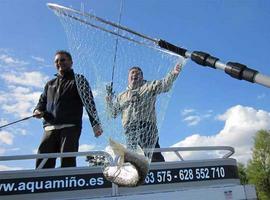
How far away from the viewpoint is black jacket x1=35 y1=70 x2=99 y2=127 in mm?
5648

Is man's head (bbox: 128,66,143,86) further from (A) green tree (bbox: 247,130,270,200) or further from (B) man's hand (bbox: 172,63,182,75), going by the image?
(A) green tree (bbox: 247,130,270,200)

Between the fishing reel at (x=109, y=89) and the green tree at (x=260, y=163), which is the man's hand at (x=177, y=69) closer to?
the fishing reel at (x=109, y=89)

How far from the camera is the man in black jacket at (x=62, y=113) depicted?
5574 millimetres

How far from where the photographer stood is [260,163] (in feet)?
194

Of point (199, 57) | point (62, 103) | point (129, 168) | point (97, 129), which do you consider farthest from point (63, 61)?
point (129, 168)

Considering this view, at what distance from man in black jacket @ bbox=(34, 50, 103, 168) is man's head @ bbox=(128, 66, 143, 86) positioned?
63cm

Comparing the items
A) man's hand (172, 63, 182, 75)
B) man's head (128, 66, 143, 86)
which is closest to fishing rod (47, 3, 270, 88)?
man's hand (172, 63, 182, 75)

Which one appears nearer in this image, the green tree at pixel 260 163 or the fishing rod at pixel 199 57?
the fishing rod at pixel 199 57

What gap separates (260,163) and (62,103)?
184 ft

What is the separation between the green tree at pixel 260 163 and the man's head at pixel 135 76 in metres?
54.3

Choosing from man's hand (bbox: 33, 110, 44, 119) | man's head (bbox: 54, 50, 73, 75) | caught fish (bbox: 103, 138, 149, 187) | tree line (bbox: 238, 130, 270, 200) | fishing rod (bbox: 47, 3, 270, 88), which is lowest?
caught fish (bbox: 103, 138, 149, 187)

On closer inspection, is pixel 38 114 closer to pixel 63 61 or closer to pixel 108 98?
pixel 63 61

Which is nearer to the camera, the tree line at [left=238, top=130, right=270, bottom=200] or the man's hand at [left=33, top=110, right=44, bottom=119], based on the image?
the man's hand at [left=33, top=110, right=44, bottom=119]

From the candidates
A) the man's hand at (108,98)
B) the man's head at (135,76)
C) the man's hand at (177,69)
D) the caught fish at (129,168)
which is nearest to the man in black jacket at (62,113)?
the man's head at (135,76)
